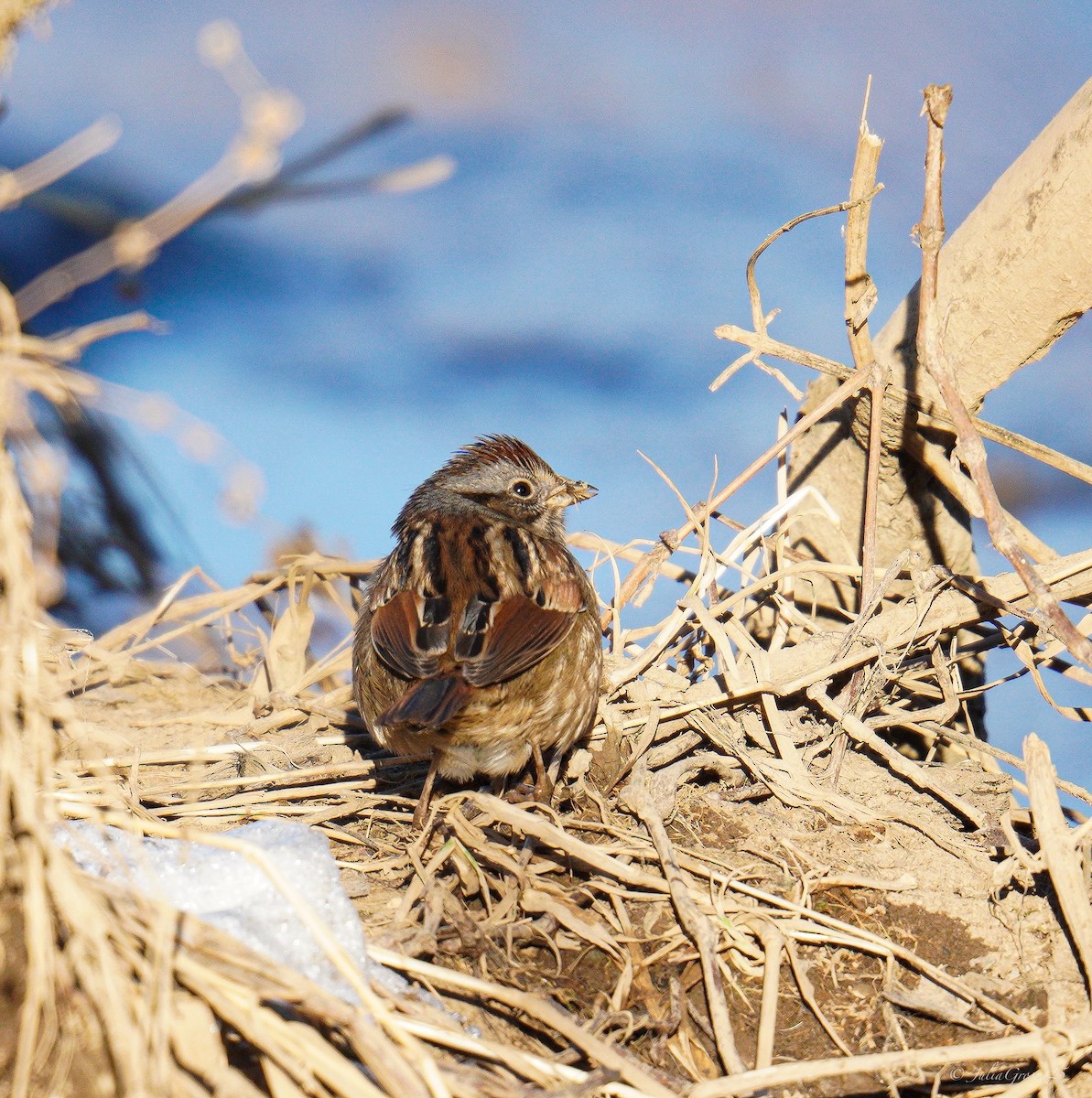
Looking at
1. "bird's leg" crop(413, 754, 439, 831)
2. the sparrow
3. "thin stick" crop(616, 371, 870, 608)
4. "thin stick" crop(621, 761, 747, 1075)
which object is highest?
"thin stick" crop(616, 371, 870, 608)

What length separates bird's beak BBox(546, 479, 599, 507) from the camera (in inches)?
181

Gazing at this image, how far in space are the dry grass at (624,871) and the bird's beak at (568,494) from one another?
0.94 feet

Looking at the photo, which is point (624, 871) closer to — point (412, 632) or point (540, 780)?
point (540, 780)

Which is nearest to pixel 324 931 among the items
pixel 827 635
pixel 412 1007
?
pixel 412 1007

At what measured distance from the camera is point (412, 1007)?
2.16m

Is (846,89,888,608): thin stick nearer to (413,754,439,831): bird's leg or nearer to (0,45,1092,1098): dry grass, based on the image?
(0,45,1092,1098): dry grass

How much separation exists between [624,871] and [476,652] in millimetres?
838

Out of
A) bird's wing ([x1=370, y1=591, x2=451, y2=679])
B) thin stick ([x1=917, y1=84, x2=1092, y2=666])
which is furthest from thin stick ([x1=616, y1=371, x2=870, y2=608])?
bird's wing ([x1=370, y1=591, x2=451, y2=679])

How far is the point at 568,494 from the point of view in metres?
4.60

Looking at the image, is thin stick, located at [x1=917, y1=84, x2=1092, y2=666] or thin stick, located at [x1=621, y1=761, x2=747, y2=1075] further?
thin stick, located at [x1=917, y1=84, x2=1092, y2=666]

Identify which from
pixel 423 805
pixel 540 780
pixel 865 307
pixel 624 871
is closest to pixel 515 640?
pixel 540 780

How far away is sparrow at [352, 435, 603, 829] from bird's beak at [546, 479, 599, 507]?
565 mm

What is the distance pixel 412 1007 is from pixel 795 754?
5.50ft

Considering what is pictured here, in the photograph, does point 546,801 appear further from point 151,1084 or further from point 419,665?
point 151,1084
